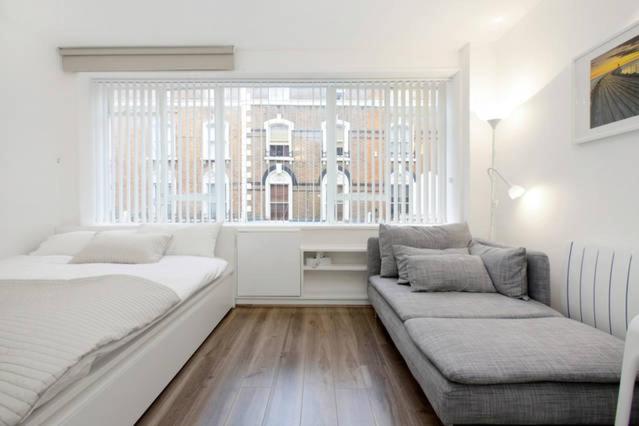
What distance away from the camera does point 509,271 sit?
2.21 m

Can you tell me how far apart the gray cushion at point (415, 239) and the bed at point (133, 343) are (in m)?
1.41

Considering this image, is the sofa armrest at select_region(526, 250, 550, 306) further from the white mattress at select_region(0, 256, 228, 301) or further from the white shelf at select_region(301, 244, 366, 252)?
the white mattress at select_region(0, 256, 228, 301)

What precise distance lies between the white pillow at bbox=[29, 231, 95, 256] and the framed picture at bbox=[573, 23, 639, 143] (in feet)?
12.6

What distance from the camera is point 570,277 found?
2.05 meters

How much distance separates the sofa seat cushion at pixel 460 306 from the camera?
1847mm

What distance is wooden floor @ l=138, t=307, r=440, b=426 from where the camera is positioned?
1564 millimetres

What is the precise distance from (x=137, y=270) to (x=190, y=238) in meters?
0.79

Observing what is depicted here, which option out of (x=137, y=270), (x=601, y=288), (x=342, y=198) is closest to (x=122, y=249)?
(x=137, y=270)

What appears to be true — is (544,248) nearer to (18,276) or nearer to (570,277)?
(570,277)

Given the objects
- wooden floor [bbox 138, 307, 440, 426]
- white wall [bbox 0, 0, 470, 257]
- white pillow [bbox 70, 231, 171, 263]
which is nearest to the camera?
wooden floor [bbox 138, 307, 440, 426]

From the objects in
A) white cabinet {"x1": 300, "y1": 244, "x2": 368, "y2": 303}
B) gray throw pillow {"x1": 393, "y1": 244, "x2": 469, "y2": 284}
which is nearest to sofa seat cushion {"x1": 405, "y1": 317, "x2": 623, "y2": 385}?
gray throw pillow {"x1": 393, "y1": 244, "x2": 469, "y2": 284}

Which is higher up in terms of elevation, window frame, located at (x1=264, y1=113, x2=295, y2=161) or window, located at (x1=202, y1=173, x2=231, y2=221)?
window frame, located at (x1=264, y1=113, x2=295, y2=161)

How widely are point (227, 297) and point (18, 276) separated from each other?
1485mm

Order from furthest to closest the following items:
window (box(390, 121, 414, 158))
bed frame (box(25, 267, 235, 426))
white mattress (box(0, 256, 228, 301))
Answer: window (box(390, 121, 414, 158)), white mattress (box(0, 256, 228, 301)), bed frame (box(25, 267, 235, 426))
